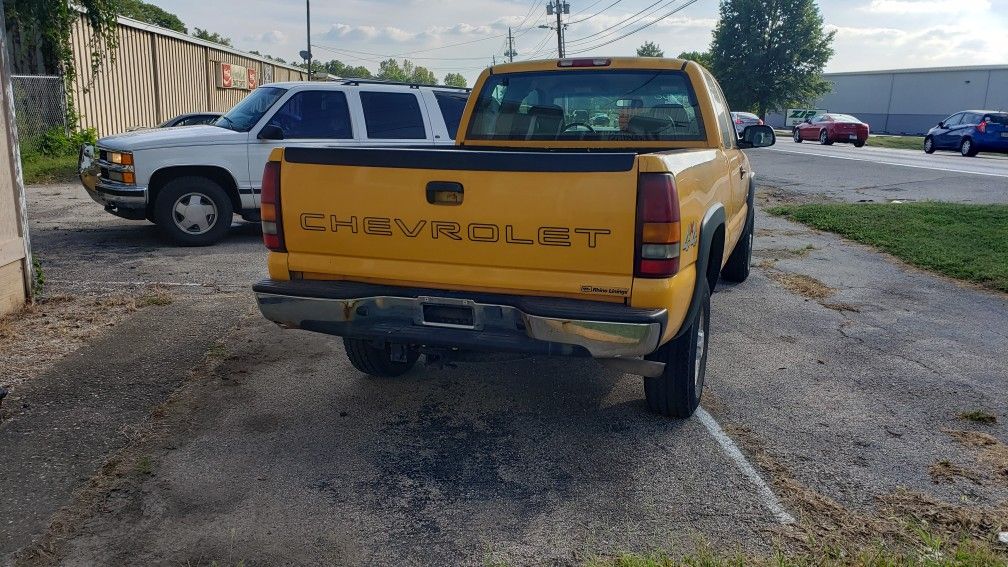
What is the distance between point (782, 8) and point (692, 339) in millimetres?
70867

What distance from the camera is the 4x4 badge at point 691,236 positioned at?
376cm

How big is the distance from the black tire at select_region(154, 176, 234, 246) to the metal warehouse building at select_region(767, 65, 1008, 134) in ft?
190

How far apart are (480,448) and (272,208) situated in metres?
1.61

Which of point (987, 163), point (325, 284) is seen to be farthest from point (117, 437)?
point (987, 163)

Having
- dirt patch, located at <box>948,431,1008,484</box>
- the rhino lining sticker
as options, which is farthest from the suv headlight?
dirt patch, located at <box>948,431,1008,484</box>

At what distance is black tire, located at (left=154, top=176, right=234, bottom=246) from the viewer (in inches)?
368

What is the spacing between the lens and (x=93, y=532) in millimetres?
3279

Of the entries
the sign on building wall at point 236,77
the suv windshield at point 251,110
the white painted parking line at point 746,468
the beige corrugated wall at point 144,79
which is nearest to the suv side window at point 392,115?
the suv windshield at point 251,110

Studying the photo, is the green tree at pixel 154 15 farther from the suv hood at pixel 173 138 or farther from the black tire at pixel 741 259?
the black tire at pixel 741 259

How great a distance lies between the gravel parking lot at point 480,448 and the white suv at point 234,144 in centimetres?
306

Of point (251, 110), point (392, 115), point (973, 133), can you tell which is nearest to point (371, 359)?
point (392, 115)

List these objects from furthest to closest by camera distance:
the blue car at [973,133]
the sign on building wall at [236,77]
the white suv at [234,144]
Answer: the sign on building wall at [236,77]
the blue car at [973,133]
the white suv at [234,144]

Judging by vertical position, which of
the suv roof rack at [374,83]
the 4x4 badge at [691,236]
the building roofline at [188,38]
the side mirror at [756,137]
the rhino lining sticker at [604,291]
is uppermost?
the building roofline at [188,38]

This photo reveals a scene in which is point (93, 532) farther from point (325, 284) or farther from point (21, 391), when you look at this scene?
point (21, 391)
